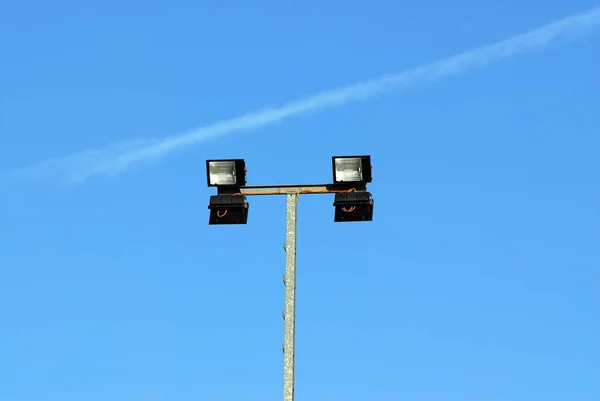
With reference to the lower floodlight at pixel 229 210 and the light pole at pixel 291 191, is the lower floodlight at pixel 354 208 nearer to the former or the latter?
the light pole at pixel 291 191

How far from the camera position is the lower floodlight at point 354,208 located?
23.8m

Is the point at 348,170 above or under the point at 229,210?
above

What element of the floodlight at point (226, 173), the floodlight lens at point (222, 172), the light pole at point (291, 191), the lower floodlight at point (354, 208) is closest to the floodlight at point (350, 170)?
the light pole at point (291, 191)

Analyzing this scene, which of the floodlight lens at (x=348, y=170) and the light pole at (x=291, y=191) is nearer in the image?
the light pole at (x=291, y=191)

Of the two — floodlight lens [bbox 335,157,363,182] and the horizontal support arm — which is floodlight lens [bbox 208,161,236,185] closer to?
the horizontal support arm

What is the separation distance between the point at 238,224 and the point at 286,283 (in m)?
1.60

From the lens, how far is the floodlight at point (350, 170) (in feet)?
79.2

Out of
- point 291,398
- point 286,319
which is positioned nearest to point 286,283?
point 286,319

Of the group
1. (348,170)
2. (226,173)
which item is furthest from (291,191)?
(226,173)

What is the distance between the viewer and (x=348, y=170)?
24.2m

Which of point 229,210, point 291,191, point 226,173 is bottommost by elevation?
point 229,210

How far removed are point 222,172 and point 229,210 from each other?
0.73m

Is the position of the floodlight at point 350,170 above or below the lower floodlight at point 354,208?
above

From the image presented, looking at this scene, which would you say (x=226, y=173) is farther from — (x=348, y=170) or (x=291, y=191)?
(x=348, y=170)
